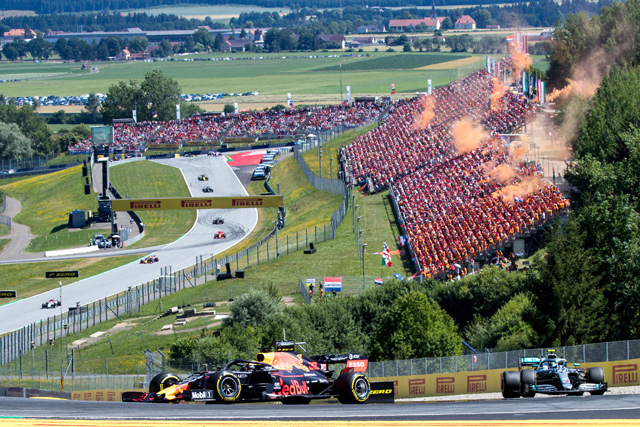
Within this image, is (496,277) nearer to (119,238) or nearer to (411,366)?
(411,366)

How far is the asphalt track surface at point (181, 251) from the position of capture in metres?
56.9

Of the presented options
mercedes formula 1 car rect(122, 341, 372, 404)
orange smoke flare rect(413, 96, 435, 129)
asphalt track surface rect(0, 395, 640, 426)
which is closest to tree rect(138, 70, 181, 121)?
orange smoke flare rect(413, 96, 435, 129)

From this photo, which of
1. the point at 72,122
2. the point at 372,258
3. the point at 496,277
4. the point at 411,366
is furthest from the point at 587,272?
the point at 72,122

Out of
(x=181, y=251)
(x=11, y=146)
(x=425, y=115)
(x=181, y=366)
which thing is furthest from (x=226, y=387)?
(x=11, y=146)

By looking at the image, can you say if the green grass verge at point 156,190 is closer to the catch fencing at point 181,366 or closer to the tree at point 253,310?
the tree at point 253,310

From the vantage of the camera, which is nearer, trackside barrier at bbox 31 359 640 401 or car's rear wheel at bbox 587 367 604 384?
car's rear wheel at bbox 587 367 604 384

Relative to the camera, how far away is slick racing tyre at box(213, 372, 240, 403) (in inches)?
964

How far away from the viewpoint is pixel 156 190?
9600 centimetres

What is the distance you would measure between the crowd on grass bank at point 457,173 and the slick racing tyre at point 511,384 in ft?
66.0

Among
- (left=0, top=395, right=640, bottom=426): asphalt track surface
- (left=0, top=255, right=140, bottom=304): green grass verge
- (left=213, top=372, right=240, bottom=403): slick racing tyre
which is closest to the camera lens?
(left=0, top=395, right=640, bottom=426): asphalt track surface

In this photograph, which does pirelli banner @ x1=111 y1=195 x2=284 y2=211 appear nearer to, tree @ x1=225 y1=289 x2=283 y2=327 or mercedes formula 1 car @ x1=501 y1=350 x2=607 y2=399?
tree @ x1=225 y1=289 x2=283 y2=327

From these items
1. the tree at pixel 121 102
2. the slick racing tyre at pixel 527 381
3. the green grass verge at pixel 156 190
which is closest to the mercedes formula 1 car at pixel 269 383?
the slick racing tyre at pixel 527 381

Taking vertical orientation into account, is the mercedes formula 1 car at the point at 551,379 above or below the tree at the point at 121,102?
below

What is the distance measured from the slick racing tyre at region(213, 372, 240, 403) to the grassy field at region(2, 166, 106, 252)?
57.2 meters
